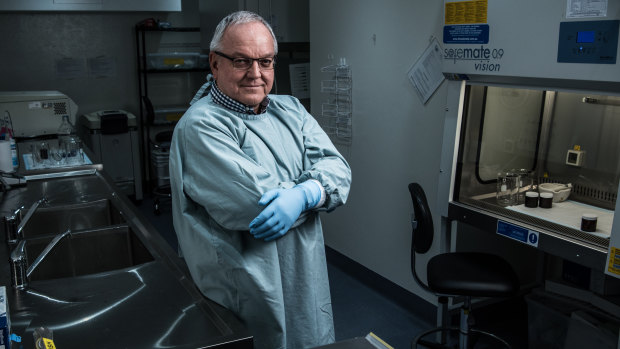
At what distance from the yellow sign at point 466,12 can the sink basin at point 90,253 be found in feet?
4.82

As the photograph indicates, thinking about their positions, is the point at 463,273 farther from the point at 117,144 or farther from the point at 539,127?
the point at 117,144

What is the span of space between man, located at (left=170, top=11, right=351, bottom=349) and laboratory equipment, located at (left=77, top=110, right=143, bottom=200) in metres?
3.70

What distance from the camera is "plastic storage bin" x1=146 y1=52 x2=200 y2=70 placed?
17.4 feet

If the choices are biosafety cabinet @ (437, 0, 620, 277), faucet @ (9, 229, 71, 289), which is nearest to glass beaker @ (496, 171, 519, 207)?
biosafety cabinet @ (437, 0, 620, 277)

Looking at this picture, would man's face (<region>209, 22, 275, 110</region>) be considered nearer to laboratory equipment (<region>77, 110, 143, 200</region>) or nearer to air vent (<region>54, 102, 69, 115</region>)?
air vent (<region>54, 102, 69, 115</region>)

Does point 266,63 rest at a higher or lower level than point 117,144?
higher

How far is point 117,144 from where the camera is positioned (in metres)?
5.04

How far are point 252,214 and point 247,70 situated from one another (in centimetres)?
40

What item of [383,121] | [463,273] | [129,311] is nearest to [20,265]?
[129,311]

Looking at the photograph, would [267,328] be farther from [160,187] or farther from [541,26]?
[160,187]

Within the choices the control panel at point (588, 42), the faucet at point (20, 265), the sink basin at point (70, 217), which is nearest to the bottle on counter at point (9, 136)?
the sink basin at point (70, 217)

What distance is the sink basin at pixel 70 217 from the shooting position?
2248 millimetres

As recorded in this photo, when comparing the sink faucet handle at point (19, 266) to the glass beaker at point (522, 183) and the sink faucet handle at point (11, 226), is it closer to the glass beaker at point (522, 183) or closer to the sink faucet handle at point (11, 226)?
the sink faucet handle at point (11, 226)

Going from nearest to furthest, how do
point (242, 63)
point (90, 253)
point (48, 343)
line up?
1. point (48, 343)
2. point (242, 63)
3. point (90, 253)
